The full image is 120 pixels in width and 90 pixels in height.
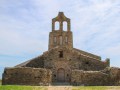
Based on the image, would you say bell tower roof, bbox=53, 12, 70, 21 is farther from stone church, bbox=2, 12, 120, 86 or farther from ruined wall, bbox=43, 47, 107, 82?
ruined wall, bbox=43, 47, 107, 82

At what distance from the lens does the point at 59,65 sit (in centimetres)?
4631

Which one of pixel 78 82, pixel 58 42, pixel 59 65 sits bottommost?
pixel 78 82

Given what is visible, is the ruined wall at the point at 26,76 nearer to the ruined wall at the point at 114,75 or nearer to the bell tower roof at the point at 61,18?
the ruined wall at the point at 114,75

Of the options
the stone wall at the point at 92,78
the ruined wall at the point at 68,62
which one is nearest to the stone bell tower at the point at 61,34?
the ruined wall at the point at 68,62

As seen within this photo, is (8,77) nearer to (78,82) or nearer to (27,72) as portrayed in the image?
(27,72)

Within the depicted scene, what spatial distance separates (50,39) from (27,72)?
56.2ft

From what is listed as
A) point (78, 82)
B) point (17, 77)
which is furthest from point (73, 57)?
point (17, 77)

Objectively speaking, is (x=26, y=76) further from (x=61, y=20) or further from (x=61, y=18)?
(x=61, y=18)

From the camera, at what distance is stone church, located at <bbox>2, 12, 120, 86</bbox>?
3838 centimetres

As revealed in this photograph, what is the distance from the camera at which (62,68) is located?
46312 mm

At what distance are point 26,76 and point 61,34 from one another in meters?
17.2

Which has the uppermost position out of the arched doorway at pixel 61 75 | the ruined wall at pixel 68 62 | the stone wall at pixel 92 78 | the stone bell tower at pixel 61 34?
the stone bell tower at pixel 61 34

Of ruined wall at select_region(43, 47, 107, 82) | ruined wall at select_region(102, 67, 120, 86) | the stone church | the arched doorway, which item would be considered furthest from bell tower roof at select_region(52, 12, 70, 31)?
ruined wall at select_region(102, 67, 120, 86)

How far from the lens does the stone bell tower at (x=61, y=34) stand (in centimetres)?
5330
